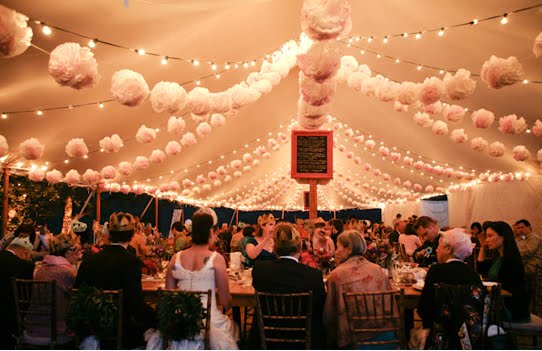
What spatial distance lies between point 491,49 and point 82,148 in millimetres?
5793

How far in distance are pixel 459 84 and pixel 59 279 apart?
4.23 m

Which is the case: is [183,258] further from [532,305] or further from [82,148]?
[82,148]

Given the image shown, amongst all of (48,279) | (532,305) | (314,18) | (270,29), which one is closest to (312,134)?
(270,29)

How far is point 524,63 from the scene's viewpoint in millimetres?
6008

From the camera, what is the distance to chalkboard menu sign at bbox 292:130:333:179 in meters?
9.89

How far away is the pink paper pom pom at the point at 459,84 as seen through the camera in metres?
5.39

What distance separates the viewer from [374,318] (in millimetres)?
3369

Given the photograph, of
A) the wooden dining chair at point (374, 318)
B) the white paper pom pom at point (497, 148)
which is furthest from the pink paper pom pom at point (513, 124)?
the wooden dining chair at point (374, 318)

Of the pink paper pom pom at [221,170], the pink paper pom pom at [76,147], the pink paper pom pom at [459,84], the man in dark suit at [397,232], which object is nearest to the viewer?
the pink paper pom pom at [459,84]

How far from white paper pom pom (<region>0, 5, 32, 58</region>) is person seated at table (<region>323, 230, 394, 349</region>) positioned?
102 inches

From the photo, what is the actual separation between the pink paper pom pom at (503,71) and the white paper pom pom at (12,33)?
13.1 ft

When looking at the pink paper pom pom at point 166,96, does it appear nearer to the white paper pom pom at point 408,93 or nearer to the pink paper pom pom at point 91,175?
the white paper pom pom at point 408,93

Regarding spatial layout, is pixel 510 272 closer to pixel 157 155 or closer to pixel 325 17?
pixel 325 17

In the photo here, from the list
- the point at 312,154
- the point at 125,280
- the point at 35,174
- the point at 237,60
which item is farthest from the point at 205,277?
the point at 35,174
